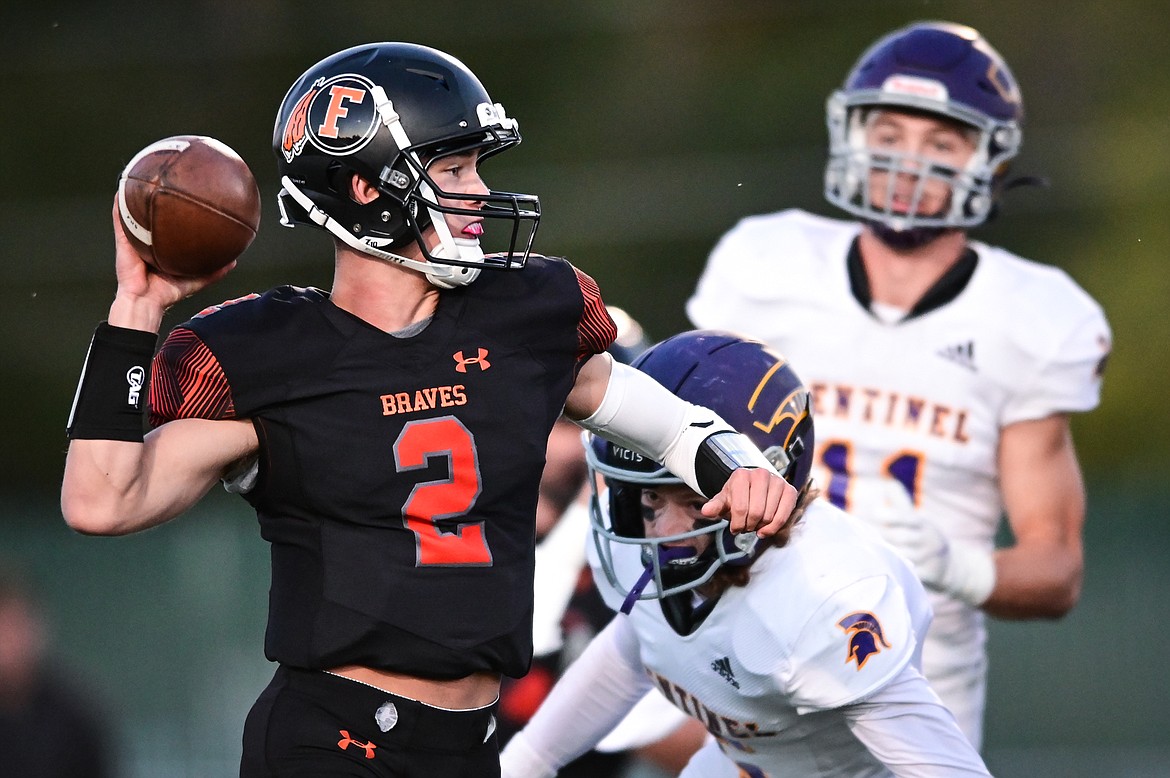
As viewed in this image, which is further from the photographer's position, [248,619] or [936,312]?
[248,619]

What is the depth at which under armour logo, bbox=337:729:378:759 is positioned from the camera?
2.99 m

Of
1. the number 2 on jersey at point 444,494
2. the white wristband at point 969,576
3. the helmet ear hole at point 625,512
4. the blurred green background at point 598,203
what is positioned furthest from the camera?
the blurred green background at point 598,203

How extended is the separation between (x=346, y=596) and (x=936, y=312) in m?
2.41

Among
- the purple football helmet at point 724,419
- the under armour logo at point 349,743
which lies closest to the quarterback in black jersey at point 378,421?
the under armour logo at point 349,743

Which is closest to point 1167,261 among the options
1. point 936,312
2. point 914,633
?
point 936,312

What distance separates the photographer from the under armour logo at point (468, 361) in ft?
10.2

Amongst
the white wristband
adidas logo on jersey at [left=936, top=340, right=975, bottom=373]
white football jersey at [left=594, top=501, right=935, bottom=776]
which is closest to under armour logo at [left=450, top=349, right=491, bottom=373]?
white football jersey at [left=594, top=501, right=935, bottom=776]

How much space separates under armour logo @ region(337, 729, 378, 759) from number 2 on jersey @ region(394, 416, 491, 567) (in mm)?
311

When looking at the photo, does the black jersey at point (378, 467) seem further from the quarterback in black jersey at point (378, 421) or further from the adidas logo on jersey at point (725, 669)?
the adidas logo on jersey at point (725, 669)

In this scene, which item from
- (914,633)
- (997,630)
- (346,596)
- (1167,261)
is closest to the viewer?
(346,596)

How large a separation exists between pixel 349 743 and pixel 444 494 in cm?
45

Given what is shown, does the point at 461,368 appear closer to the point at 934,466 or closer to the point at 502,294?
the point at 502,294

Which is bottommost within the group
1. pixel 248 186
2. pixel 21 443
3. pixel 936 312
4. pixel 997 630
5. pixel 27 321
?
pixel 21 443

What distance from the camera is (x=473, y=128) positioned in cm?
314
